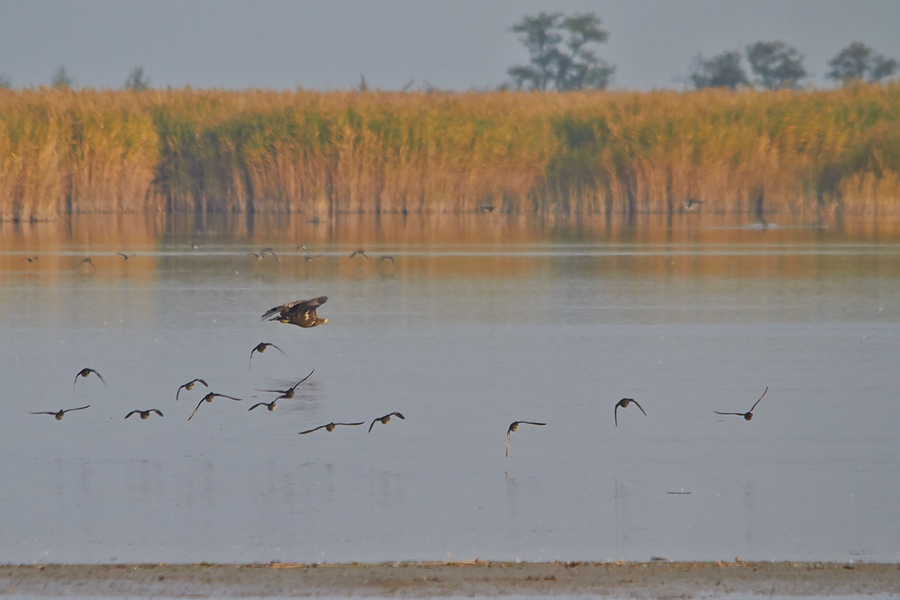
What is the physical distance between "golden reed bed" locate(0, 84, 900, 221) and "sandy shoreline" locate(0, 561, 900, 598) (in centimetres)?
2095

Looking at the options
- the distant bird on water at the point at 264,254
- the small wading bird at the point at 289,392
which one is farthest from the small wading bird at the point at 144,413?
the distant bird on water at the point at 264,254

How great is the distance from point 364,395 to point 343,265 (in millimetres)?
7598

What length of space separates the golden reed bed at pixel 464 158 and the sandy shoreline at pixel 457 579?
21.0 metres

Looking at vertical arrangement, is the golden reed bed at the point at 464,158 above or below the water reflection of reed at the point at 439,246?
above

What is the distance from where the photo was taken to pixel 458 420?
590cm

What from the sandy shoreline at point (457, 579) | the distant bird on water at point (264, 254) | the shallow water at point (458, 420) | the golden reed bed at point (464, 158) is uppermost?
the golden reed bed at point (464, 158)

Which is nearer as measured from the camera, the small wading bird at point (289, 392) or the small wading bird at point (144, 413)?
the small wading bird at point (144, 413)

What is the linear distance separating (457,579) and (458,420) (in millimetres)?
2188

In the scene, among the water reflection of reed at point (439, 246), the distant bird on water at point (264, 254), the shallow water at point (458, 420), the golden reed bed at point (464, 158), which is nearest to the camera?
the shallow water at point (458, 420)

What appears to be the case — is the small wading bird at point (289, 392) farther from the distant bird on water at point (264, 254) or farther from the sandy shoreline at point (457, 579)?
the distant bird on water at point (264, 254)

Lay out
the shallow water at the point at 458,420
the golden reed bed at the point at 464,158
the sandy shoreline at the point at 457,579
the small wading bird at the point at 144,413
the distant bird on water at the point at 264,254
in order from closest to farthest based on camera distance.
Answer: the sandy shoreline at the point at 457,579, the shallow water at the point at 458,420, the small wading bird at the point at 144,413, the distant bird on water at the point at 264,254, the golden reed bed at the point at 464,158

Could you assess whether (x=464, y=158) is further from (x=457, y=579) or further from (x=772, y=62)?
(x=772, y=62)

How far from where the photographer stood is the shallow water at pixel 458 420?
419 cm

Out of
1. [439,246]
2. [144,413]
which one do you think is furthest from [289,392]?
[439,246]
